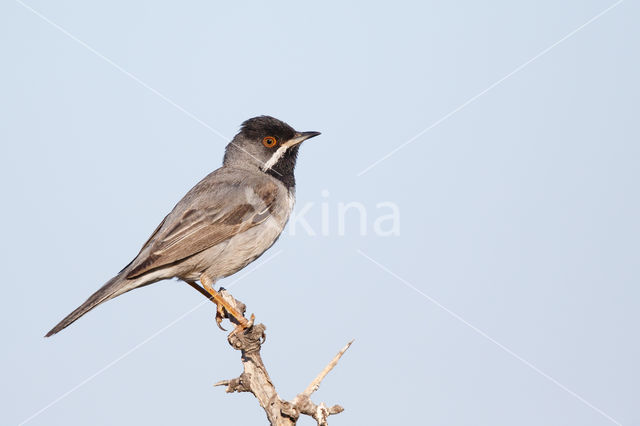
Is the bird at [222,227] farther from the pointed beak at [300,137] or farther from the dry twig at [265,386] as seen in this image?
the dry twig at [265,386]

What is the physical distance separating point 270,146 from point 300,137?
377 mm

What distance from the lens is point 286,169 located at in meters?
8.27

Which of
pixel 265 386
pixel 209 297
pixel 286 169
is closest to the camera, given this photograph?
pixel 265 386

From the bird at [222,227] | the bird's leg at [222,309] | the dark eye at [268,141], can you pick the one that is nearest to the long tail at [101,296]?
the bird at [222,227]

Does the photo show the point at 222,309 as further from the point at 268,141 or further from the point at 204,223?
the point at 268,141

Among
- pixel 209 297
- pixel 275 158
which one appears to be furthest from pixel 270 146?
pixel 209 297

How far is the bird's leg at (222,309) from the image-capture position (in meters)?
6.54

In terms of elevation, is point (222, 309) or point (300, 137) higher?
point (300, 137)

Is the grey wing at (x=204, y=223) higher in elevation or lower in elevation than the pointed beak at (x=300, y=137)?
lower

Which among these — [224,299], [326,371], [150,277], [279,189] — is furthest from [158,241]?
[326,371]

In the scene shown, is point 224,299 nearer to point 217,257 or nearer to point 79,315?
point 217,257

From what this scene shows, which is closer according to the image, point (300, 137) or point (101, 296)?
point (101, 296)

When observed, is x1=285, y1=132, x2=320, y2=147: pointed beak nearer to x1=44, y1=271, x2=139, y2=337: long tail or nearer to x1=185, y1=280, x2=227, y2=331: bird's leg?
x1=185, y1=280, x2=227, y2=331: bird's leg

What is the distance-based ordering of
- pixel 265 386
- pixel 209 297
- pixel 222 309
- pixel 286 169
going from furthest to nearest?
pixel 286 169
pixel 209 297
pixel 222 309
pixel 265 386
